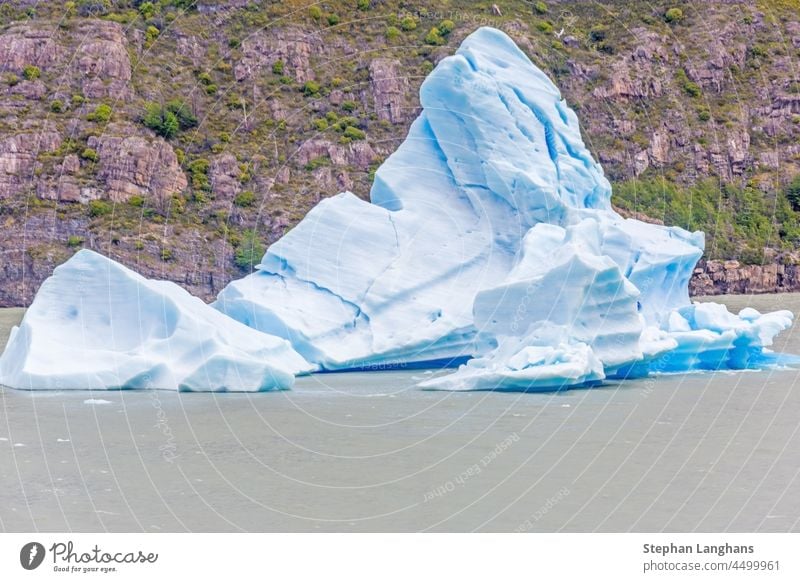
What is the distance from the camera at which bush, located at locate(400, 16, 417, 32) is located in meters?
65.8

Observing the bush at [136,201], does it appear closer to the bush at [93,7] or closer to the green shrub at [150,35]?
the green shrub at [150,35]

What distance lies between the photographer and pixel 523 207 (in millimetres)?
23828

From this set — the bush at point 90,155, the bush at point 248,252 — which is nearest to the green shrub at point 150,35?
the bush at point 90,155

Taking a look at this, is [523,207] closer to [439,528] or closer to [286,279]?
[286,279]

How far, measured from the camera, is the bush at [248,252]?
55688 millimetres

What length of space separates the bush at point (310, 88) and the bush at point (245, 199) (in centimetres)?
577

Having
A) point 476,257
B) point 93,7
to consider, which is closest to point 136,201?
point 93,7

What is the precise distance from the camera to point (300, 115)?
61.9 metres

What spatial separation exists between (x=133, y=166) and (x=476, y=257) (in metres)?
35.4

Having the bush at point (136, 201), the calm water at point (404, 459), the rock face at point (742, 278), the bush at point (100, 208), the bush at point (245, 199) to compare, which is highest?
the calm water at point (404, 459)

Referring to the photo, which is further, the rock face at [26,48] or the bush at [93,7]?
the bush at [93,7]

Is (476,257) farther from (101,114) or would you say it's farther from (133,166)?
(101,114)

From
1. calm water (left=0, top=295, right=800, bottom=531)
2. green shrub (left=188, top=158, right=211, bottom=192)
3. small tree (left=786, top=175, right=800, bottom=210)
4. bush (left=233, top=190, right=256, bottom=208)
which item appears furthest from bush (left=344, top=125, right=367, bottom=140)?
calm water (left=0, top=295, right=800, bottom=531)

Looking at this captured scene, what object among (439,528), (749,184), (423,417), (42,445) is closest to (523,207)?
(423,417)
